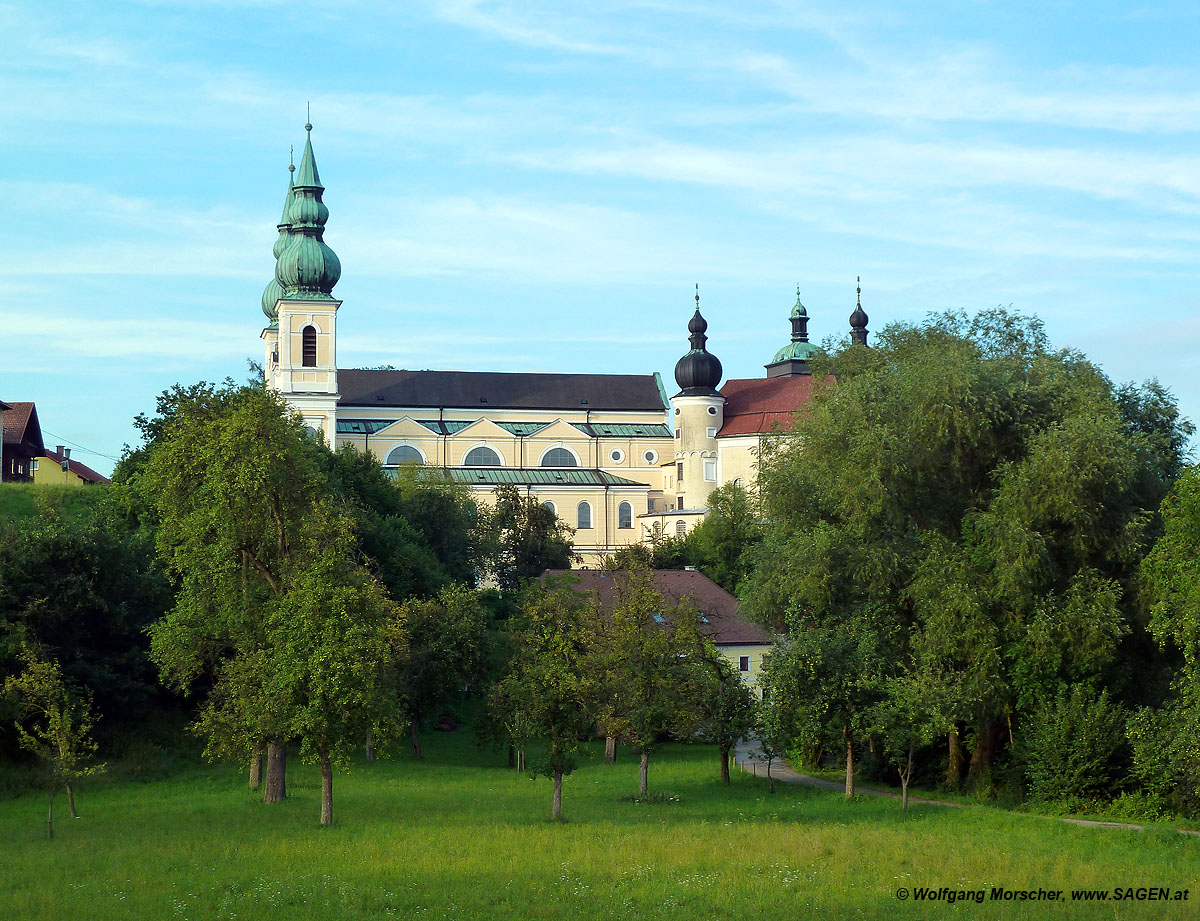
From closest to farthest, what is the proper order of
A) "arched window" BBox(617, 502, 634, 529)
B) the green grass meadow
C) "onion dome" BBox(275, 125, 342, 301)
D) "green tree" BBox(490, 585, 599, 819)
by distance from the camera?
the green grass meadow, "green tree" BBox(490, 585, 599, 819), "onion dome" BBox(275, 125, 342, 301), "arched window" BBox(617, 502, 634, 529)

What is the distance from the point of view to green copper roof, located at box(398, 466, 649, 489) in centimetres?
9475

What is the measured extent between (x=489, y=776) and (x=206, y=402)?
504 inches

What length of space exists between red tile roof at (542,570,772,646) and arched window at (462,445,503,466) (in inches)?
1606

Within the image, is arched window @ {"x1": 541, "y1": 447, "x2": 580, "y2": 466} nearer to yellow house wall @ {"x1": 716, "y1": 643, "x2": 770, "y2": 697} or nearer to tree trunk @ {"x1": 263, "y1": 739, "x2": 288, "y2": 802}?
yellow house wall @ {"x1": 716, "y1": 643, "x2": 770, "y2": 697}

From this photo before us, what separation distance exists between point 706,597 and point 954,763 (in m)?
20.6

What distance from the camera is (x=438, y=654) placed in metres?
41.2

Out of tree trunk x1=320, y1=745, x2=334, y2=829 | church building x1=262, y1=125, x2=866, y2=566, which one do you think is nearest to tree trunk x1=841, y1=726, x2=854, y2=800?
tree trunk x1=320, y1=745, x2=334, y2=829

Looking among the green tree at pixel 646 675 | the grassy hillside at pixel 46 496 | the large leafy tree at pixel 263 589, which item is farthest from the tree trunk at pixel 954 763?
the grassy hillside at pixel 46 496

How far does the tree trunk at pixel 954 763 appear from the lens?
34219 millimetres

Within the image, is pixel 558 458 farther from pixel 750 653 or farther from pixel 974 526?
pixel 974 526

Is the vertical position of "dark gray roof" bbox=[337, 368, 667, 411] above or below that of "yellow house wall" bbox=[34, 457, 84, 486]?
above

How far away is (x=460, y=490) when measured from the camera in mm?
73125

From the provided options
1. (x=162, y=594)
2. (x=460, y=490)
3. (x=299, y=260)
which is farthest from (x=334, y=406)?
(x=162, y=594)

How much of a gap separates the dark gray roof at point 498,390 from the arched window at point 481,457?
373 centimetres
